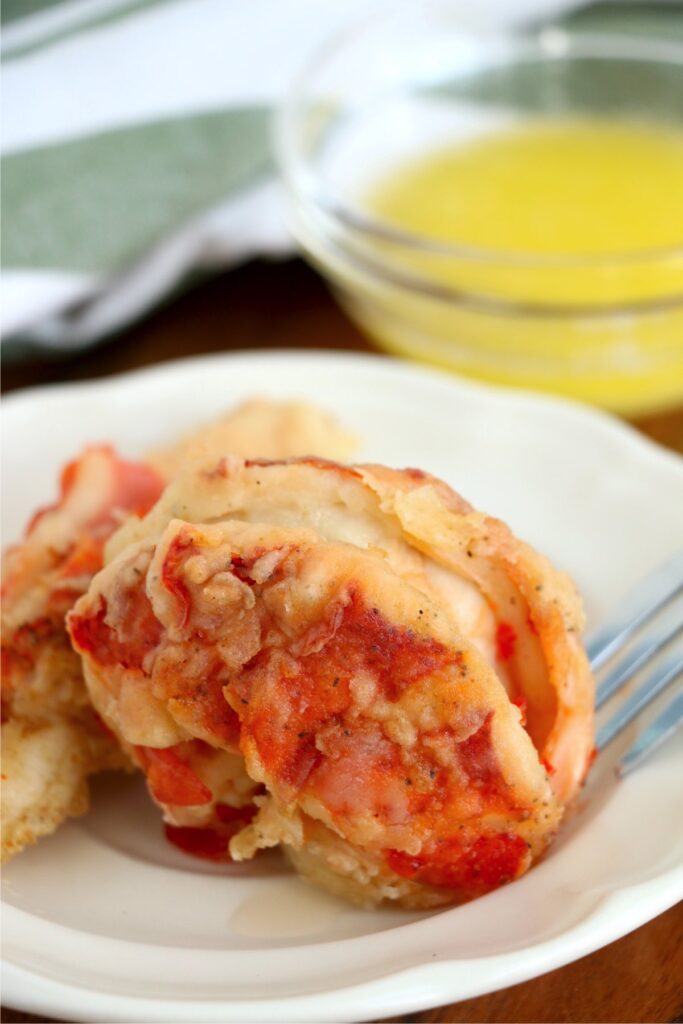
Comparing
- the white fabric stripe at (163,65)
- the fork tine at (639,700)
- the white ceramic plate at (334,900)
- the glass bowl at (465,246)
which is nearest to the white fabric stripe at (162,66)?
the white fabric stripe at (163,65)

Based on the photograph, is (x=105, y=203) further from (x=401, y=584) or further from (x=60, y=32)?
(x=401, y=584)

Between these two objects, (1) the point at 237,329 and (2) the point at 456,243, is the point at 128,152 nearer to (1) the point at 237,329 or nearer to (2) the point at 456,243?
(1) the point at 237,329

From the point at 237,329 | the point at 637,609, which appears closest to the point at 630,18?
the point at 237,329

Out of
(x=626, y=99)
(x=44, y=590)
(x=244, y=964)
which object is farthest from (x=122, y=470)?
(x=626, y=99)

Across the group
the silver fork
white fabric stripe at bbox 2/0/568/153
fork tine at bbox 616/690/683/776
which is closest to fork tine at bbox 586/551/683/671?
the silver fork

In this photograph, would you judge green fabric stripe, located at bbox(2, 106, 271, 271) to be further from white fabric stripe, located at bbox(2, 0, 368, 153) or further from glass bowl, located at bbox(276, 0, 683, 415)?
glass bowl, located at bbox(276, 0, 683, 415)

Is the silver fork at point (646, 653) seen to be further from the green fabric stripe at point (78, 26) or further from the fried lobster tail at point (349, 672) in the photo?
the green fabric stripe at point (78, 26)
